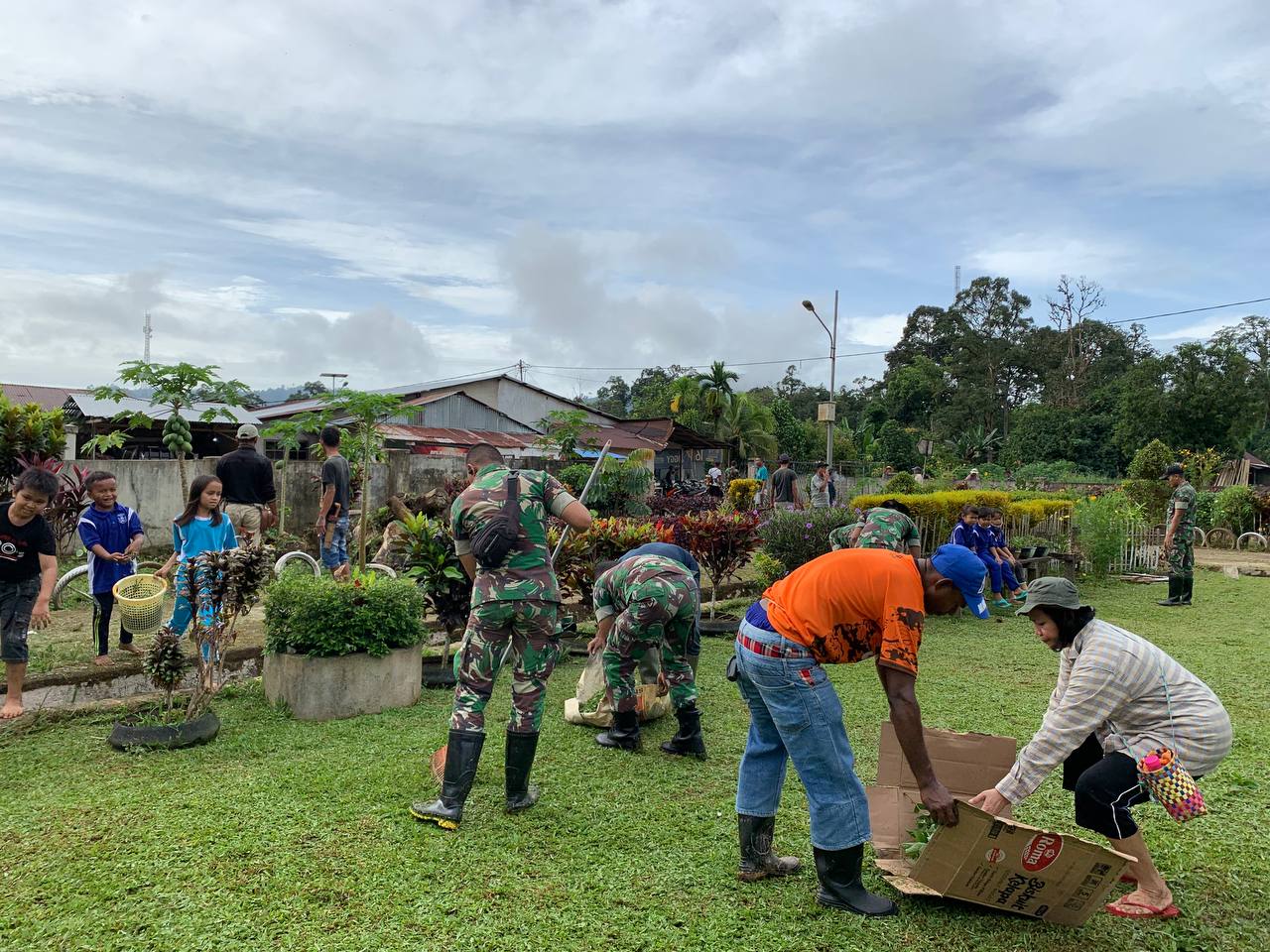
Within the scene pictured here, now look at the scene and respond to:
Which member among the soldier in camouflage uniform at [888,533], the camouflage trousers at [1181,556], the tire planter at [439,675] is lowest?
the tire planter at [439,675]

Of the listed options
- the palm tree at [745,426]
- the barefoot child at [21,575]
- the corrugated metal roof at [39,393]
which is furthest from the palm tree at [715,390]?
the barefoot child at [21,575]

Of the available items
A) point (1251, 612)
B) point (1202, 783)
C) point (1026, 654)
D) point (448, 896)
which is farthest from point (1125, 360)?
point (448, 896)

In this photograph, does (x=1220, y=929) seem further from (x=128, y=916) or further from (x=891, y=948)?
(x=128, y=916)

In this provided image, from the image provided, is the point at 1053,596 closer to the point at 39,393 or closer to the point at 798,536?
the point at 798,536

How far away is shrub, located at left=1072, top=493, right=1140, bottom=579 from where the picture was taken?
1366cm

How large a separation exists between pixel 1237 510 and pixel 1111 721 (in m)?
20.8

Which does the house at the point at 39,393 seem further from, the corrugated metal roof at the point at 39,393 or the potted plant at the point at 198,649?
the potted plant at the point at 198,649

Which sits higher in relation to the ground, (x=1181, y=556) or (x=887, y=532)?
(x=887, y=532)

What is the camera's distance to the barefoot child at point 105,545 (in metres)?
6.41

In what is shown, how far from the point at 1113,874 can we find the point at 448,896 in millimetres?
2363

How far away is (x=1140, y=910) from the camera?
10.6ft

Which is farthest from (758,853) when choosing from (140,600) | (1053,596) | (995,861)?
(140,600)

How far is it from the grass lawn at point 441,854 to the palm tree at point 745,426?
33180 millimetres

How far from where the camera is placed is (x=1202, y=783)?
4.64 m
